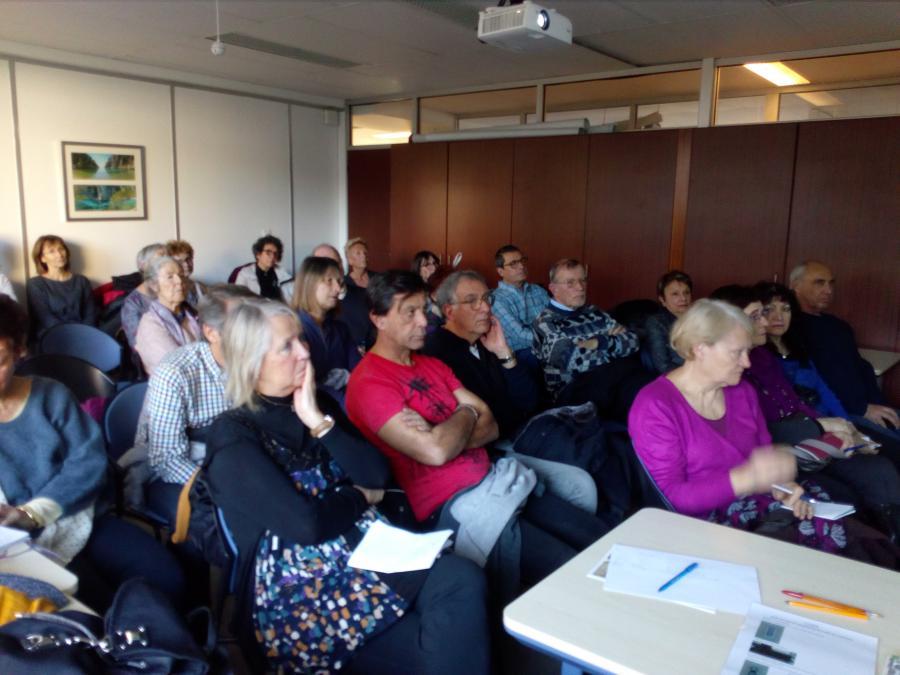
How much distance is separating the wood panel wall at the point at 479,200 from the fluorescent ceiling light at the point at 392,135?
1104 mm

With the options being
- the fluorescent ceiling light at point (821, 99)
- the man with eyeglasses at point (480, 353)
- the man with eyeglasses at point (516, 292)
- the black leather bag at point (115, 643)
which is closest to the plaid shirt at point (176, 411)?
the man with eyeglasses at point (480, 353)

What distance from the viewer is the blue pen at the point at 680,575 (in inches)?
60.3

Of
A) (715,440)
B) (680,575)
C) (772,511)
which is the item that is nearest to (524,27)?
(715,440)

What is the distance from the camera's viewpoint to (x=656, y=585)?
1545mm

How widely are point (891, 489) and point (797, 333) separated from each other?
1.09 meters

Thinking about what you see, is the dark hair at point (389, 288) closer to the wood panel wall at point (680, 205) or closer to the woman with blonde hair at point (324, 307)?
the woman with blonde hair at point (324, 307)

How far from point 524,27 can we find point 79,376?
2.65 meters

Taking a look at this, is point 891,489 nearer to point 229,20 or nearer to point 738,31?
point 738,31

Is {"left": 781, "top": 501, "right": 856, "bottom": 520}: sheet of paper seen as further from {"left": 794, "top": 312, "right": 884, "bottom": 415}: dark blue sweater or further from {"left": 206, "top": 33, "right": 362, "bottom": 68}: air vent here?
{"left": 206, "top": 33, "right": 362, "bottom": 68}: air vent

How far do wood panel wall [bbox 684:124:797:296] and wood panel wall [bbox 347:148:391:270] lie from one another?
11.2ft

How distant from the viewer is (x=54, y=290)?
221 inches

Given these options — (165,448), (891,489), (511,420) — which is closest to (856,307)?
(891,489)

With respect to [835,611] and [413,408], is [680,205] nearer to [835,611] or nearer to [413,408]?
[413,408]

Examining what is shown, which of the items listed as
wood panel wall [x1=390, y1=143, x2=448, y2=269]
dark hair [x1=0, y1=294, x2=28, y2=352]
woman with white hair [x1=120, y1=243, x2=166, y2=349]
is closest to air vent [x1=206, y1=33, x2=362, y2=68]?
wood panel wall [x1=390, y1=143, x2=448, y2=269]
